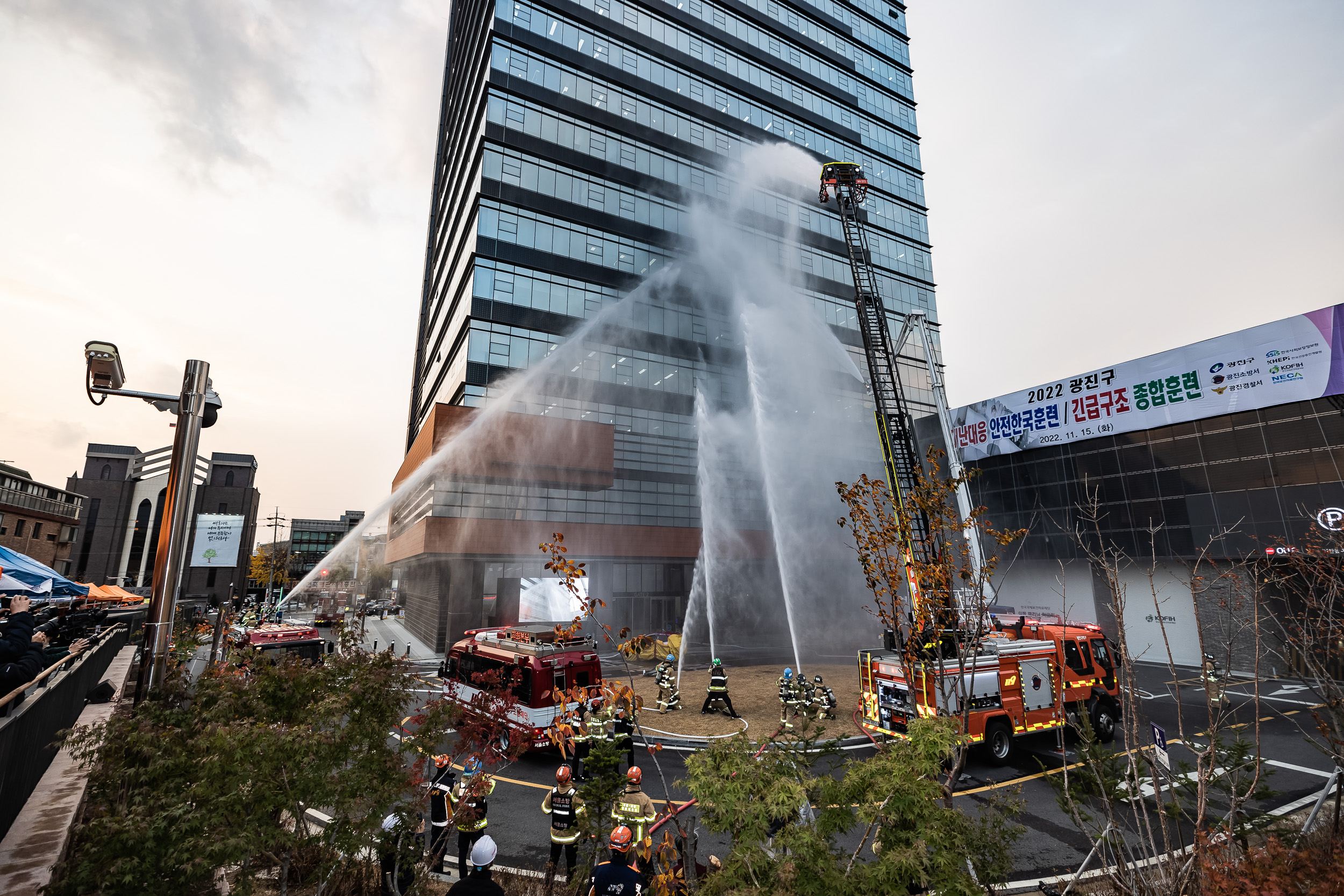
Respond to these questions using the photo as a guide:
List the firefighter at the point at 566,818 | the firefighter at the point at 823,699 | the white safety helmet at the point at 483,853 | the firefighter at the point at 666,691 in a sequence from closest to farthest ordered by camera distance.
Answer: the white safety helmet at the point at 483,853, the firefighter at the point at 566,818, the firefighter at the point at 823,699, the firefighter at the point at 666,691

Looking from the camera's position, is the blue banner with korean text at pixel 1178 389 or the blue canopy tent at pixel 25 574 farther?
the blue banner with korean text at pixel 1178 389

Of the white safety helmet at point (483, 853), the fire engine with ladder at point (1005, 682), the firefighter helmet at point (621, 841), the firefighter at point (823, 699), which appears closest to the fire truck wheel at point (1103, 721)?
the fire engine with ladder at point (1005, 682)

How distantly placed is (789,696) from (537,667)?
21.0 feet

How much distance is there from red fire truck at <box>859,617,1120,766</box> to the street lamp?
11.5 metres

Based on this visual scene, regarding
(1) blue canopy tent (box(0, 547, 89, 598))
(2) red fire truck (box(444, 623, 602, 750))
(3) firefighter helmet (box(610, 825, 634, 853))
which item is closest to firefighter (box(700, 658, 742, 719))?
(2) red fire truck (box(444, 623, 602, 750))

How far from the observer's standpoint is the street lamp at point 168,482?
6160mm

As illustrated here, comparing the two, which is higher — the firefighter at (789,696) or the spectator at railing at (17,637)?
the spectator at railing at (17,637)

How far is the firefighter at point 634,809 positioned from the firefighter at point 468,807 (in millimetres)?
1592

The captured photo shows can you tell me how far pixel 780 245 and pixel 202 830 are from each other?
44195mm

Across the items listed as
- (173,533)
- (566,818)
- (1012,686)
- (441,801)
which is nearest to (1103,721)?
(1012,686)

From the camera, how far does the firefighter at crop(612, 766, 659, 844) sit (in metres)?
6.84

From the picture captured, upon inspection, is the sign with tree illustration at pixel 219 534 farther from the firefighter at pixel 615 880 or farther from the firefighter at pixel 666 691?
the firefighter at pixel 615 880

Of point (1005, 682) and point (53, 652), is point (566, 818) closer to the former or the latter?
point (1005, 682)

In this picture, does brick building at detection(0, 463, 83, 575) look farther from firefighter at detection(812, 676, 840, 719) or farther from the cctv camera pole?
firefighter at detection(812, 676, 840, 719)
